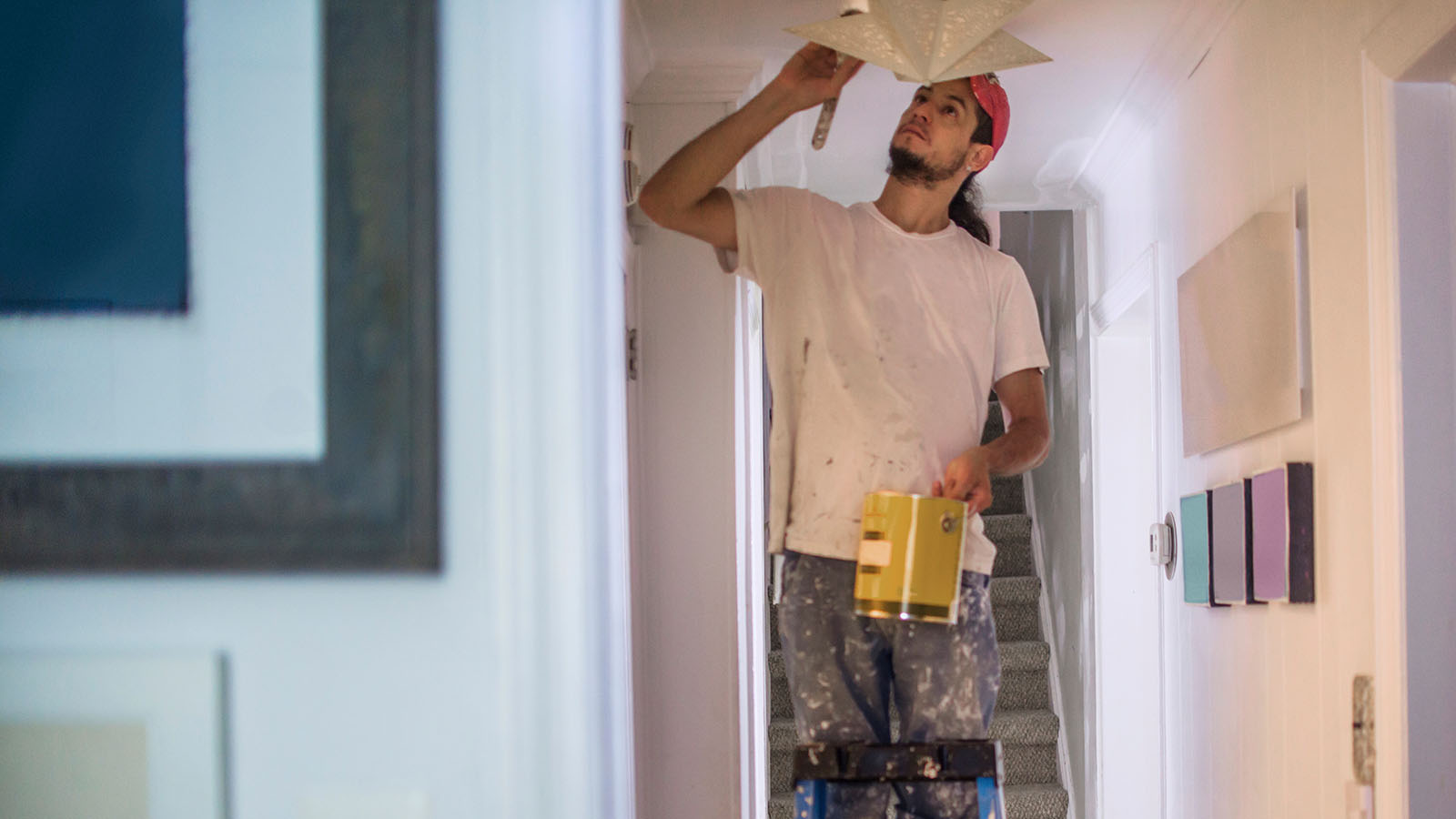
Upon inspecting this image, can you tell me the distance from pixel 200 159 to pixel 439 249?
81mm

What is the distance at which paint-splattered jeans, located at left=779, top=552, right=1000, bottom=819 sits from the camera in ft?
5.98

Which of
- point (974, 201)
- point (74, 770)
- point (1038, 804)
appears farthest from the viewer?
point (1038, 804)

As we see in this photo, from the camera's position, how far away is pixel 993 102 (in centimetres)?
214

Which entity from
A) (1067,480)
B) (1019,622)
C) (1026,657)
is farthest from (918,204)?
(1019,622)

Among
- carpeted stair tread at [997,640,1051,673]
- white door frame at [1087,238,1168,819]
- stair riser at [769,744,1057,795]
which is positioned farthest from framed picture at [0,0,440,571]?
carpeted stair tread at [997,640,1051,673]

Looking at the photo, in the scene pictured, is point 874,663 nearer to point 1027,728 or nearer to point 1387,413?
point 1387,413

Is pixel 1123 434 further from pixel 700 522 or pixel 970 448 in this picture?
pixel 970 448

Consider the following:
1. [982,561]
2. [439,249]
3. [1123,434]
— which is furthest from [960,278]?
[1123,434]

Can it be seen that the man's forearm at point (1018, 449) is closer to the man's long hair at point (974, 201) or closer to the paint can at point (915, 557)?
the paint can at point (915, 557)

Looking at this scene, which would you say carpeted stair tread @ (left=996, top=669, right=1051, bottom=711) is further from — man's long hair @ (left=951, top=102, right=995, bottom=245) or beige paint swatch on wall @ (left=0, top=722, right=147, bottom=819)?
beige paint swatch on wall @ (left=0, top=722, right=147, bottom=819)

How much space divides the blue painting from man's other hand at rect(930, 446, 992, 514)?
4.77 feet

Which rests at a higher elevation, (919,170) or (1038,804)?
(919,170)

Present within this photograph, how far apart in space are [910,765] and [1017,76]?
6.94ft

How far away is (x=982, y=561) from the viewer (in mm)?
1856
